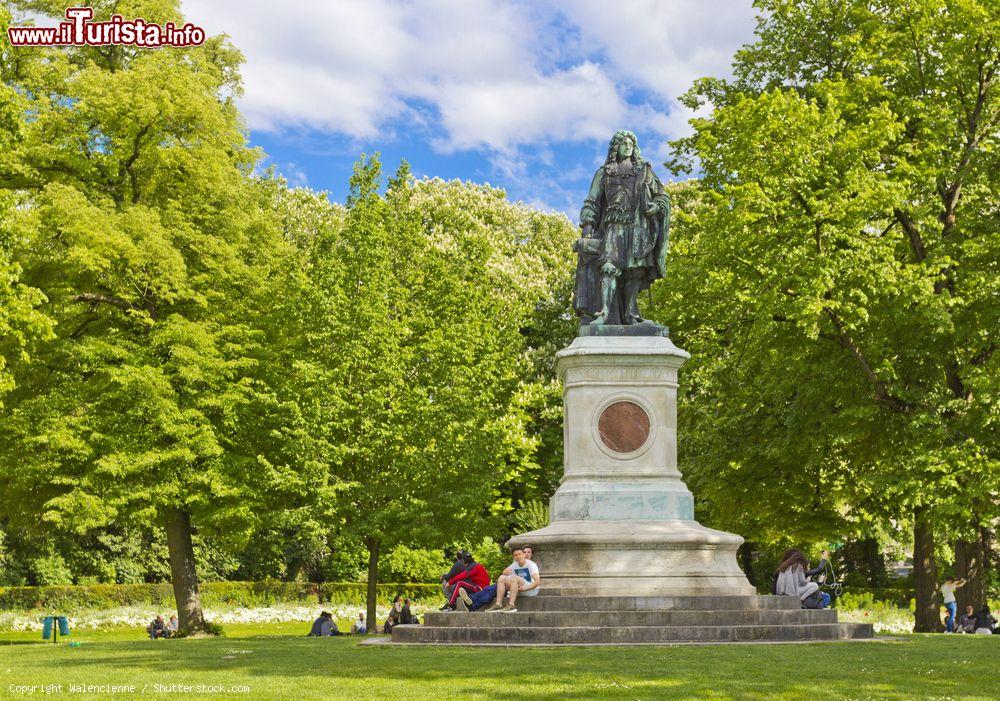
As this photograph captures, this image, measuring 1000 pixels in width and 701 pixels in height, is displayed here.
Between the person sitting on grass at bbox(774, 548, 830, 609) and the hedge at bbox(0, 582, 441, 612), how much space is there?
23.1 metres

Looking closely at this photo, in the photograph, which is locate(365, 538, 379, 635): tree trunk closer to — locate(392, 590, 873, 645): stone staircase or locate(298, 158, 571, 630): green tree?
locate(298, 158, 571, 630): green tree

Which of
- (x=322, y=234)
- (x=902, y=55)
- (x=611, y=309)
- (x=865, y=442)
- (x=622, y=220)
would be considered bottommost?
(x=865, y=442)

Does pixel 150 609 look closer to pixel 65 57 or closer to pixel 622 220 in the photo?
pixel 65 57

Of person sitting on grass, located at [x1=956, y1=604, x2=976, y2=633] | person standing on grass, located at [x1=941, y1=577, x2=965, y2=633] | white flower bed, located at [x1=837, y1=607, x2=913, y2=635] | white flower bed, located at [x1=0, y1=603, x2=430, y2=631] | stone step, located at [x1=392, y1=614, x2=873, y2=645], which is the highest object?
stone step, located at [x1=392, y1=614, x2=873, y2=645]

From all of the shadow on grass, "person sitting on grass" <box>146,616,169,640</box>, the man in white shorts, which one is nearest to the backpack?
the shadow on grass

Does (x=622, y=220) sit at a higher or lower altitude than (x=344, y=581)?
higher

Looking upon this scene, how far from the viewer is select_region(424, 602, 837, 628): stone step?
628 inches

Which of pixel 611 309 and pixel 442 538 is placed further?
pixel 442 538

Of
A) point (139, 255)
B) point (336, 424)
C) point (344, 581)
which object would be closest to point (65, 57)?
point (139, 255)

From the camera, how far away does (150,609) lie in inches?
1535

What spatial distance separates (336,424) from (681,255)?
8.93 m

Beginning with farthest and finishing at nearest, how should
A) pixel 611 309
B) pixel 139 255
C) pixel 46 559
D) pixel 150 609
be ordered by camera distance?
pixel 46 559, pixel 150 609, pixel 139 255, pixel 611 309

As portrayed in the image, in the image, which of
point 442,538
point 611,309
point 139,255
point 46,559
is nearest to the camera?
point 611,309

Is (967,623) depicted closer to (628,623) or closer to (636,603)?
(636,603)
